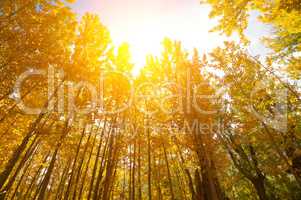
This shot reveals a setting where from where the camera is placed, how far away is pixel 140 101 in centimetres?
1370

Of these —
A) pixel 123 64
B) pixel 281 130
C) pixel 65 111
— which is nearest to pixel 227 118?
pixel 281 130

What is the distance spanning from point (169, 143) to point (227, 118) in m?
3.65

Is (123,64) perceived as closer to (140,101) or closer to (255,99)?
(140,101)

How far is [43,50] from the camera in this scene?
20.4 ft

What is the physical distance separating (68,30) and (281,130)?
11753 millimetres

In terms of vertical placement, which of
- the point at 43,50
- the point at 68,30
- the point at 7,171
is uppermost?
the point at 68,30

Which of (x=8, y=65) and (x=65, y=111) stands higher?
(x=65, y=111)

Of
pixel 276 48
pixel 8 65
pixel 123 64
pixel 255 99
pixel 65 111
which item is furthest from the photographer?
pixel 123 64

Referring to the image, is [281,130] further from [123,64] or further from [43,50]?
[43,50]

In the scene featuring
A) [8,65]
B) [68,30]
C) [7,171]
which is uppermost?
[68,30]

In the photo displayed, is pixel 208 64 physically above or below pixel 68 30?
above

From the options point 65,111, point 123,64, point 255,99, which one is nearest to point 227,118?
point 255,99

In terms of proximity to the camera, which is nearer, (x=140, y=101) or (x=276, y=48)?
(x=276, y=48)

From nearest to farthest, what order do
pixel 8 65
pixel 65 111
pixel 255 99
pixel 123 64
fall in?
pixel 8 65
pixel 65 111
pixel 255 99
pixel 123 64
